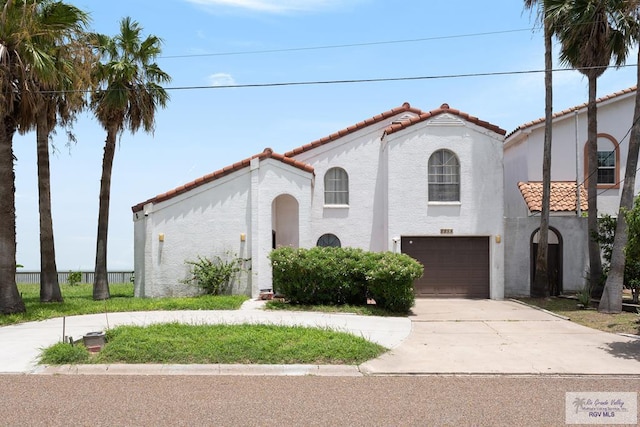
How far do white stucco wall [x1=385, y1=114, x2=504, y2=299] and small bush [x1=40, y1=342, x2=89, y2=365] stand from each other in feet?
38.9

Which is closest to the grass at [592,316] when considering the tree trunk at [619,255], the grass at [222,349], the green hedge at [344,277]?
the tree trunk at [619,255]

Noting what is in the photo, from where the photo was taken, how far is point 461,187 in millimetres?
19797

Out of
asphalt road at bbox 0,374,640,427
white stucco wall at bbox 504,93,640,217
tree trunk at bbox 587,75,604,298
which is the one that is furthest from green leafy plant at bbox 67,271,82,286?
tree trunk at bbox 587,75,604,298

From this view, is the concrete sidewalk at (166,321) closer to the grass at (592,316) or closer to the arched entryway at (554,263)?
the grass at (592,316)

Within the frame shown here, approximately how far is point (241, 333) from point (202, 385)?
9.04 ft

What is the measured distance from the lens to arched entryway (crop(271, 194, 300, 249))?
2177 centimetres

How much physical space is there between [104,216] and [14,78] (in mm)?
7087

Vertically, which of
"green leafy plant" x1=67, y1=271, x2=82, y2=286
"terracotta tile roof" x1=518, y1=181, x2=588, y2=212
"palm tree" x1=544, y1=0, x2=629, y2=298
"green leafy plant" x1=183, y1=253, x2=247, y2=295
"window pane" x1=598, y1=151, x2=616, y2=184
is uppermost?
"palm tree" x1=544, y1=0, x2=629, y2=298

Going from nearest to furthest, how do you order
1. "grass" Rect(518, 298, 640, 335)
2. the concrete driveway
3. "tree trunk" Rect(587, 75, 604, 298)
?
the concrete driveway
"grass" Rect(518, 298, 640, 335)
"tree trunk" Rect(587, 75, 604, 298)

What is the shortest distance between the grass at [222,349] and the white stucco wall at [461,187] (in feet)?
30.9

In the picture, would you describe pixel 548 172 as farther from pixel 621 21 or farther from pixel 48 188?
pixel 48 188

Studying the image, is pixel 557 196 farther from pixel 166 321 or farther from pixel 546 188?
pixel 166 321

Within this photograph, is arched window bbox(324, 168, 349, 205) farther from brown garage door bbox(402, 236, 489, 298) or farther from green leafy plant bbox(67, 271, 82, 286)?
green leafy plant bbox(67, 271, 82, 286)

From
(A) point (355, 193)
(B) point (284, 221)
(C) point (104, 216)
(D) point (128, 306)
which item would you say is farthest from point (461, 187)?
(C) point (104, 216)
